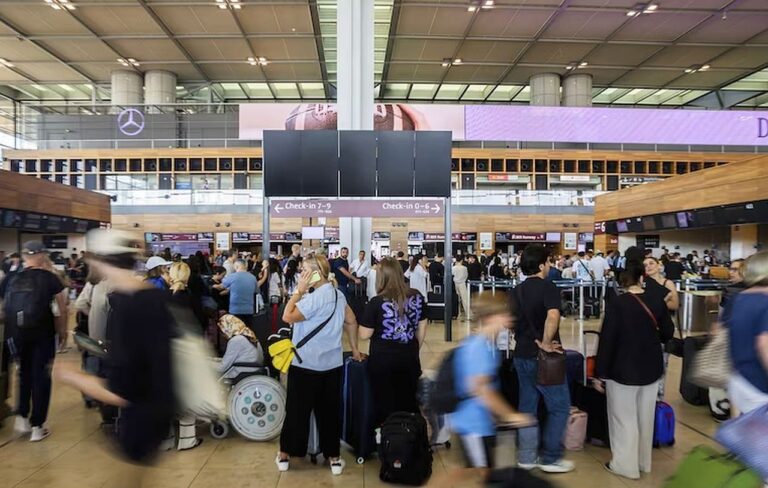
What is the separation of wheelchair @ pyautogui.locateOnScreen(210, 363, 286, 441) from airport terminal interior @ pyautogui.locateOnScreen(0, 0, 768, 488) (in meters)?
0.02

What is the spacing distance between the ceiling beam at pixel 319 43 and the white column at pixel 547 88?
11374 millimetres

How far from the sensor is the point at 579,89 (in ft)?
87.9

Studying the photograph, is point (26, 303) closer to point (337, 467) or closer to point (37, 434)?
point (37, 434)

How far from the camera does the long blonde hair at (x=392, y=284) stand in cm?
385

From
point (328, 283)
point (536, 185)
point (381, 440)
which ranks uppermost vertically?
point (536, 185)

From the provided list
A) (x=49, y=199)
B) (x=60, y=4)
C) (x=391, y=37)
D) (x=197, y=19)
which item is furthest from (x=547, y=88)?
(x=49, y=199)

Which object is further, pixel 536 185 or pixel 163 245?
pixel 536 185

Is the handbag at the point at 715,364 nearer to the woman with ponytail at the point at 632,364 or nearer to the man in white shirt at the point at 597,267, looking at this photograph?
the woman with ponytail at the point at 632,364

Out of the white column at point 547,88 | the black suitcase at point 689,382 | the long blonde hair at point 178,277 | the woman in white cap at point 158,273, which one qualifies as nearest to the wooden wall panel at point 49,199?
the woman in white cap at point 158,273

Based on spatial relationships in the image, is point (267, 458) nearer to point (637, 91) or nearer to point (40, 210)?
point (40, 210)

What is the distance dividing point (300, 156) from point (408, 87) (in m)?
23.3

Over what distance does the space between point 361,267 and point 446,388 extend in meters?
8.57

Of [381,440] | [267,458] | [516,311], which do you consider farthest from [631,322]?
[267,458]

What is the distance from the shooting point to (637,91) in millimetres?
31078
